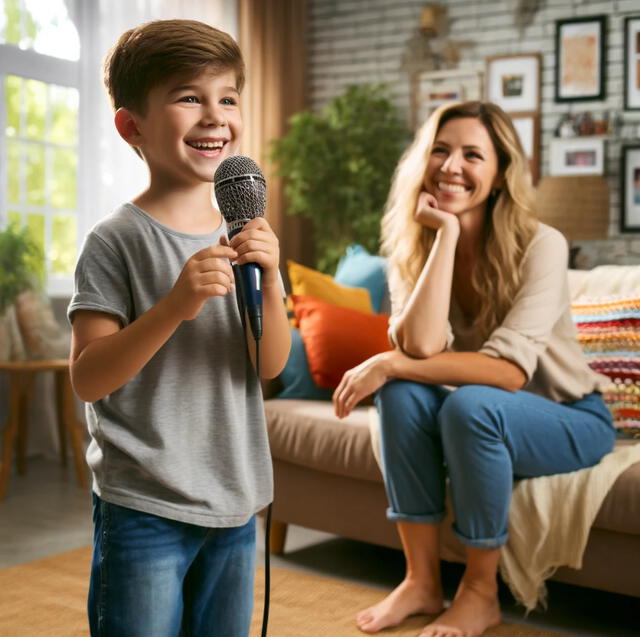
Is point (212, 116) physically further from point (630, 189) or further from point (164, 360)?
point (630, 189)

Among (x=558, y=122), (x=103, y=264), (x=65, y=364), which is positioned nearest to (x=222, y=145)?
(x=103, y=264)

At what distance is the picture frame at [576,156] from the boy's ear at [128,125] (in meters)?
3.75

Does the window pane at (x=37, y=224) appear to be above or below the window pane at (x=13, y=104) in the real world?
below

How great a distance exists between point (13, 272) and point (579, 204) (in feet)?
8.28

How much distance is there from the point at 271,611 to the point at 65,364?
5.37 feet

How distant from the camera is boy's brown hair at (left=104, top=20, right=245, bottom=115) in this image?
100 centimetres

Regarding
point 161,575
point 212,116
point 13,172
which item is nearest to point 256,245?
point 212,116

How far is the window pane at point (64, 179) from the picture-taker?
13.6 ft

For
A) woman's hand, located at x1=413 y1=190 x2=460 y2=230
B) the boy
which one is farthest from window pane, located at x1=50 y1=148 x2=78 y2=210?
the boy

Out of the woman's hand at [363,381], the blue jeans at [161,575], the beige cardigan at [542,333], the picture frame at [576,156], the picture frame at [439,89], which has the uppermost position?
the picture frame at [439,89]

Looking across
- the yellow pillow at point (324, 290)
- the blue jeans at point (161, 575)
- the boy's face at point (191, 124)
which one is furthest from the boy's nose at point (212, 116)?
the yellow pillow at point (324, 290)

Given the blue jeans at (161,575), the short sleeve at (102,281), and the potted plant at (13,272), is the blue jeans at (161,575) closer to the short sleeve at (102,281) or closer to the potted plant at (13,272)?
the short sleeve at (102,281)

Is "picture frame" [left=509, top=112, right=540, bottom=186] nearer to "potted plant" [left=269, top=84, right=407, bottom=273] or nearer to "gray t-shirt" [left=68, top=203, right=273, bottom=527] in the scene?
"potted plant" [left=269, top=84, right=407, bottom=273]

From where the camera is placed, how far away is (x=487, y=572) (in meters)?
1.96
